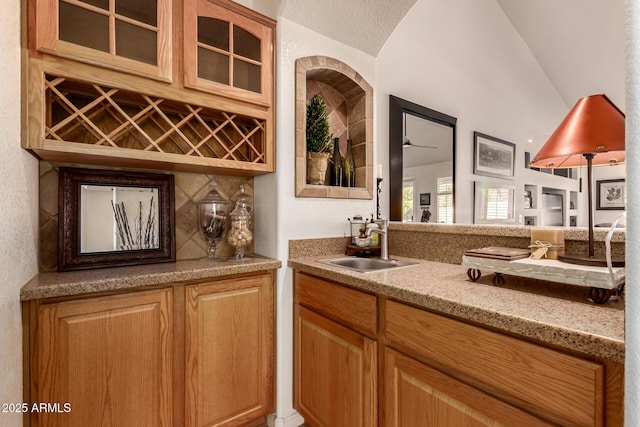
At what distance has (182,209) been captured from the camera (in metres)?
1.68

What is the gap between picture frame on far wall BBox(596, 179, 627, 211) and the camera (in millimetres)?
4691

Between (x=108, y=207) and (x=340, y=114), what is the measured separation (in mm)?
1507

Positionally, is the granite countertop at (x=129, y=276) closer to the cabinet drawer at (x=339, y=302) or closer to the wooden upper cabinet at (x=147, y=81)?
the cabinet drawer at (x=339, y=302)

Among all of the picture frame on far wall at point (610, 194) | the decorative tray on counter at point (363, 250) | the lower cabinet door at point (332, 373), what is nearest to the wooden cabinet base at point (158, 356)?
the lower cabinet door at point (332, 373)

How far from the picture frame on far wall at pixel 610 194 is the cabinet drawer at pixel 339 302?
18.5 feet

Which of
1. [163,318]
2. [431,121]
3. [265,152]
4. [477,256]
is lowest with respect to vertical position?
[163,318]

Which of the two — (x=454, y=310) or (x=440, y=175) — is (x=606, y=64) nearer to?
(x=440, y=175)

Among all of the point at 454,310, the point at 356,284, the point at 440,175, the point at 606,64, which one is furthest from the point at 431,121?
the point at 606,64

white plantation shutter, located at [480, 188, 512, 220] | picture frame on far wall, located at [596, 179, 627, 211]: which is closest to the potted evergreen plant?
white plantation shutter, located at [480, 188, 512, 220]

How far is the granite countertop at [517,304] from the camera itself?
67 centimetres

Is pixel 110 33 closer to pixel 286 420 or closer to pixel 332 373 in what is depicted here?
pixel 332 373

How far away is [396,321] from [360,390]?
0.38 meters

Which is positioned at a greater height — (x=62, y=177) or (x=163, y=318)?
(x=62, y=177)

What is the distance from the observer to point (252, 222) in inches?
74.0
